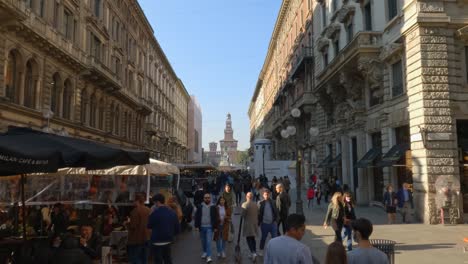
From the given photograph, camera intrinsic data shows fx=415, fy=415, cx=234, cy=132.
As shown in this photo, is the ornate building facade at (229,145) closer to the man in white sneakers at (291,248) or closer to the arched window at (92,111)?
the arched window at (92,111)

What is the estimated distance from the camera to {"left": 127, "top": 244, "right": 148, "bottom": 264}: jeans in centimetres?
846

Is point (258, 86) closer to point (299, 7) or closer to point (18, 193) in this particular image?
point (299, 7)

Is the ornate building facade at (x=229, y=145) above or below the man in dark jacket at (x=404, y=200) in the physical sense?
above

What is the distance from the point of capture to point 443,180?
15867mm

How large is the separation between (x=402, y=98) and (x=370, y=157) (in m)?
4.41

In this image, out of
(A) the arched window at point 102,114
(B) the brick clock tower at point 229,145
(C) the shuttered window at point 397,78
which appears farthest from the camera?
(B) the brick clock tower at point 229,145

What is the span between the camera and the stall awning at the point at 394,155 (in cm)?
1806

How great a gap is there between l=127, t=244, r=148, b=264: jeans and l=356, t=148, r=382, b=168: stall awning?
1543cm

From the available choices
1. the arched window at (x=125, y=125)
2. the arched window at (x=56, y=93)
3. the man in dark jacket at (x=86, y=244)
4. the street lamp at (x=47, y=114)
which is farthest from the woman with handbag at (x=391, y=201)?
the arched window at (x=125, y=125)

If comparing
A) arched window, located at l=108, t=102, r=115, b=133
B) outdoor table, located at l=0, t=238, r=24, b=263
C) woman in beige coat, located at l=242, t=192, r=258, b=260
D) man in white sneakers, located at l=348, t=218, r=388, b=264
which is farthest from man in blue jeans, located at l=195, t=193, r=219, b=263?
arched window, located at l=108, t=102, r=115, b=133

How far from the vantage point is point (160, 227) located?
7867 millimetres

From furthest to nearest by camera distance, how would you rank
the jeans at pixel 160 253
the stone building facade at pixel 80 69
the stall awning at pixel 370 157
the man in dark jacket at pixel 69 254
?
the stone building facade at pixel 80 69 → the stall awning at pixel 370 157 → the jeans at pixel 160 253 → the man in dark jacket at pixel 69 254

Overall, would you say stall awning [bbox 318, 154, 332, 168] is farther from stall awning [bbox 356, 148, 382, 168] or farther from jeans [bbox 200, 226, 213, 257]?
jeans [bbox 200, 226, 213, 257]

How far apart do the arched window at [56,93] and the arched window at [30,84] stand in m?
2.93
